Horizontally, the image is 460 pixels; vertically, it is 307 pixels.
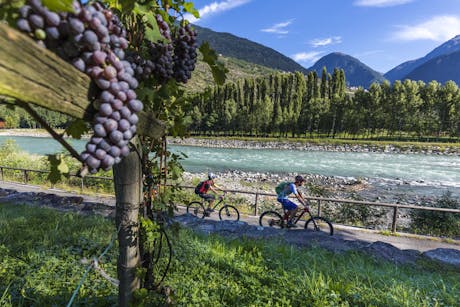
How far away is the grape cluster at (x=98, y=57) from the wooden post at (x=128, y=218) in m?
0.77

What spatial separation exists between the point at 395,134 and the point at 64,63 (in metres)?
77.0

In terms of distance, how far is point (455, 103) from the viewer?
58062 millimetres

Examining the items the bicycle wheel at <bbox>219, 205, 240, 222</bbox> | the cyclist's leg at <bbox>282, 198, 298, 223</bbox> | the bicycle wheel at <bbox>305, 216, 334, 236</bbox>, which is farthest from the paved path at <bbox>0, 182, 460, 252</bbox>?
the cyclist's leg at <bbox>282, 198, 298, 223</bbox>

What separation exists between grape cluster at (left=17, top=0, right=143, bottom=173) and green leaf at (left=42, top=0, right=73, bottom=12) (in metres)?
0.04

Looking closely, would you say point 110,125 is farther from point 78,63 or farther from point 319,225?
point 319,225

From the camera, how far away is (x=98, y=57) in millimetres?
949

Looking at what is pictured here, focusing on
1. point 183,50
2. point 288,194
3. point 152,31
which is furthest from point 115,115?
point 288,194

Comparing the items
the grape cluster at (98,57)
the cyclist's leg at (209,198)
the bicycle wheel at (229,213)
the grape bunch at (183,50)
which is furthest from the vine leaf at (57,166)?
the bicycle wheel at (229,213)

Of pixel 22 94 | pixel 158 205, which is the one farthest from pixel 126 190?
pixel 22 94

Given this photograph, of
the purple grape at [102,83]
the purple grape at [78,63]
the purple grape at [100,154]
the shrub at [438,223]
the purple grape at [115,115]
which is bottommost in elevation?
the shrub at [438,223]

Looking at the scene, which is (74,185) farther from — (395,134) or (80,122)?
(395,134)

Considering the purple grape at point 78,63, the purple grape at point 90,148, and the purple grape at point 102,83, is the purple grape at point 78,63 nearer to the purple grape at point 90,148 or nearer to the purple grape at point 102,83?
the purple grape at point 102,83

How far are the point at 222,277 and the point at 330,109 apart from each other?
7032cm

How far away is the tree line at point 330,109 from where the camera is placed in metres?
60.0
